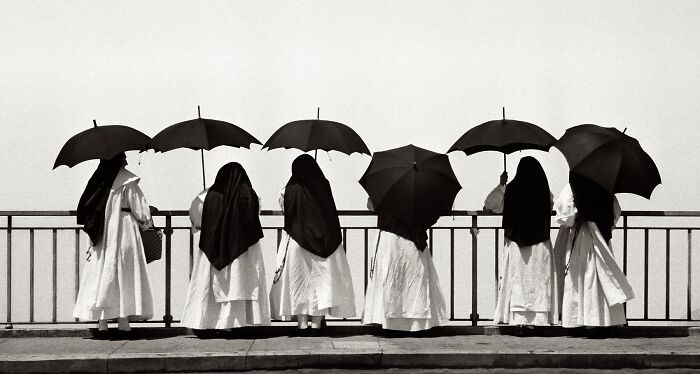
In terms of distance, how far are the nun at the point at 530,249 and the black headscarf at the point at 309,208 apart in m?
1.55

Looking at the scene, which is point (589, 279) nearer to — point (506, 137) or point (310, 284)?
point (506, 137)

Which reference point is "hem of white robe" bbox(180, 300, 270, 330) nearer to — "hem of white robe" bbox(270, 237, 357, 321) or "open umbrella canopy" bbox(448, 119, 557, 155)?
"hem of white robe" bbox(270, 237, 357, 321)

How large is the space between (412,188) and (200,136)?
71.1 inches

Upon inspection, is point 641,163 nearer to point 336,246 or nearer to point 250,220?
point 336,246

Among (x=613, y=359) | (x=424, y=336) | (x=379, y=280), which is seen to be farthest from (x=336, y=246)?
(x=613, y=359)

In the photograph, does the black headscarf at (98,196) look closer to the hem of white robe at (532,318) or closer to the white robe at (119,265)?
the white robe at (119,265)

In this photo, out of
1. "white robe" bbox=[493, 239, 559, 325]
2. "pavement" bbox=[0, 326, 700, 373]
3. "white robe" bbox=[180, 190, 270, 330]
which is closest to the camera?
"pavement" bbox=[0, 326, 700, 373]

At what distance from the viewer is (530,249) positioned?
9.89 m

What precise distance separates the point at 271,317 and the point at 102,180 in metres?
1.89

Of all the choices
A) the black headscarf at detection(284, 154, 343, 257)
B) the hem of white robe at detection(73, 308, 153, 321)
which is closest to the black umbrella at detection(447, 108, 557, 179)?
the black headscarf at detection(284, 154, 343, 257)

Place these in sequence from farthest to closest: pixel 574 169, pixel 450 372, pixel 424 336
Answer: pixel 424 336
pixel 574 169
pixel 450 372

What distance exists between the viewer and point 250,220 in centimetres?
977

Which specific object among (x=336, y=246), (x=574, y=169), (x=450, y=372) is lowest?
(x=450, y=372)

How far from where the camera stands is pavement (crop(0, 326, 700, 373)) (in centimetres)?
857
